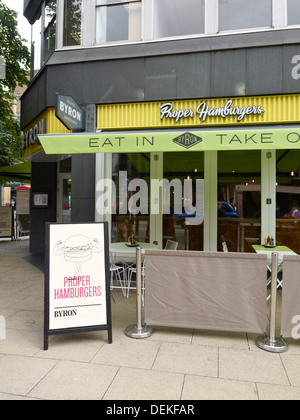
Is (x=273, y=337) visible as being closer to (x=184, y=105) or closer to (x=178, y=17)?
(x=184, y=105)

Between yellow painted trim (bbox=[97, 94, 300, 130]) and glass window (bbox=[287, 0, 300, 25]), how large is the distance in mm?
1641

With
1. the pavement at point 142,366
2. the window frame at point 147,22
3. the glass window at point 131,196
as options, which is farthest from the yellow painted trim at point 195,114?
the pavement at point 142,366

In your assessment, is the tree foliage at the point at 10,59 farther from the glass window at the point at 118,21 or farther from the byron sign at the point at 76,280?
the byron sign at the point at 76,280

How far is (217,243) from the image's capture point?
6.95 metres

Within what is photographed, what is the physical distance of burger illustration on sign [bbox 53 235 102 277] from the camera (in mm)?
3877

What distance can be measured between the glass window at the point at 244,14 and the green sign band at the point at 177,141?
3.73 metres

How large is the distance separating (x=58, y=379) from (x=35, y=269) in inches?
219

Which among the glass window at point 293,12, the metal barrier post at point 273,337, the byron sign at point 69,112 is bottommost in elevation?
the metal barrier post at point 273,337

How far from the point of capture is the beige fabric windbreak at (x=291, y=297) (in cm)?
374

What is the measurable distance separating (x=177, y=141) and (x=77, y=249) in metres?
2.06

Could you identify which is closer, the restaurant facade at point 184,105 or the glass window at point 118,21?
the restaurant facade at point 184,105

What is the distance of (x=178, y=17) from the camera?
712 cm

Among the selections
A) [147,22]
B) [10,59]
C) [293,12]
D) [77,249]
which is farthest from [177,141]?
[10,59]

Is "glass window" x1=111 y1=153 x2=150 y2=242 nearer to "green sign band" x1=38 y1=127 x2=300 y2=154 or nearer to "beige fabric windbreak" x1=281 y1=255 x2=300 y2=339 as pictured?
"green sign band" x1=38 y1=127 x2=300 y2=154
